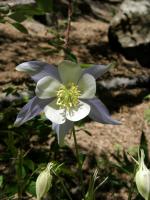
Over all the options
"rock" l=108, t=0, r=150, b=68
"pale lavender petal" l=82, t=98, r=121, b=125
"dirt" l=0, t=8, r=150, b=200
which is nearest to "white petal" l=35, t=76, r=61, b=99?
"pale lavender petal" l=82, t=98, r=121, b=125

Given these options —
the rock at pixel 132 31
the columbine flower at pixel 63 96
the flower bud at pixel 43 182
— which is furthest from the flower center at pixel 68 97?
the rock at pixel 132 31

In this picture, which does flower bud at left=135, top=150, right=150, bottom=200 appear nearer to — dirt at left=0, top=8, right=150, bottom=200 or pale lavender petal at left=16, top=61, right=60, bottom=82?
pale lavender petal at left=16, top=61, right=60, bottom=82

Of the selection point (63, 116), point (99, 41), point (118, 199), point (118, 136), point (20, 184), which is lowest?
point (99, 41)

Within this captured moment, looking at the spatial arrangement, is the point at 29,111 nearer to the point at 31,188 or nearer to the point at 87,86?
the point at 87,86

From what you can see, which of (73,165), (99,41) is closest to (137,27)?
(99,41)

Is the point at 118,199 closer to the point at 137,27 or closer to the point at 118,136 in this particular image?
the point at 118,136
